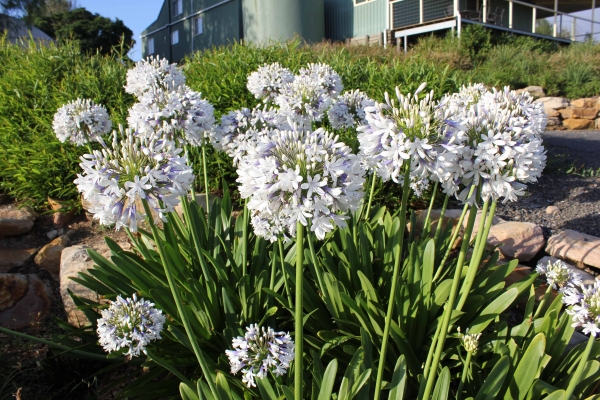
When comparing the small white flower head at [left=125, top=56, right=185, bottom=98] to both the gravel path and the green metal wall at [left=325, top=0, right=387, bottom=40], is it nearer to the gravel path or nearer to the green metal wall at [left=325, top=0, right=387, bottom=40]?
the gravel path

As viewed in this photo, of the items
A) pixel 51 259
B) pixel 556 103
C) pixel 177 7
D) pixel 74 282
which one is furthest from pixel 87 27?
pixel 74 282

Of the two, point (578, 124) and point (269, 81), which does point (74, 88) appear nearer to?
point (269, 81)

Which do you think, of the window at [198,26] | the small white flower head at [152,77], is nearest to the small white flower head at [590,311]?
the small white flower head at [152,77]

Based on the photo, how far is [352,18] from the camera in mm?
21531

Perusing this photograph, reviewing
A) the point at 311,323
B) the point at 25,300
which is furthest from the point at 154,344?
the point at 25,300

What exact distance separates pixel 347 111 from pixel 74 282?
106 inches

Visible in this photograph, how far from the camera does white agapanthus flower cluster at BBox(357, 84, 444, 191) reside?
175cm

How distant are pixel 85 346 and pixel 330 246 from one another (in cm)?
166

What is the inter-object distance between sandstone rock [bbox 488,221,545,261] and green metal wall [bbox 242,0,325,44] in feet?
54.7

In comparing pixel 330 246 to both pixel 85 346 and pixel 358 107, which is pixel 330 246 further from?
pixel 85 346

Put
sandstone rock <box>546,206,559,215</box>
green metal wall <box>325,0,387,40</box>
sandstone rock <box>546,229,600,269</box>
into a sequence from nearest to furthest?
sandstone rock <box>546,229,600,269</box>, sandstone rock <box>546,206,559,215</box>, green metal wall <box>325,0,387,40</box>

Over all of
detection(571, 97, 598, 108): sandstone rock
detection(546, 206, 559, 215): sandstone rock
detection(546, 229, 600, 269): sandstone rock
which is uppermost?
detection(571, 97, 598, 108): sandstone rock

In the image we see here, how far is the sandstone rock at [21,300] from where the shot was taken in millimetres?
3803

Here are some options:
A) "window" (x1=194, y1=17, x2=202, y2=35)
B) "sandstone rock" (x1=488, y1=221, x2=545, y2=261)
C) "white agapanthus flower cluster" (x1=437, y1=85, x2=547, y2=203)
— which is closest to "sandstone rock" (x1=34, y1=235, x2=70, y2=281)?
"white agapanthus flower cluster" (x1=437, y1=85, x2=547, y2=203)
